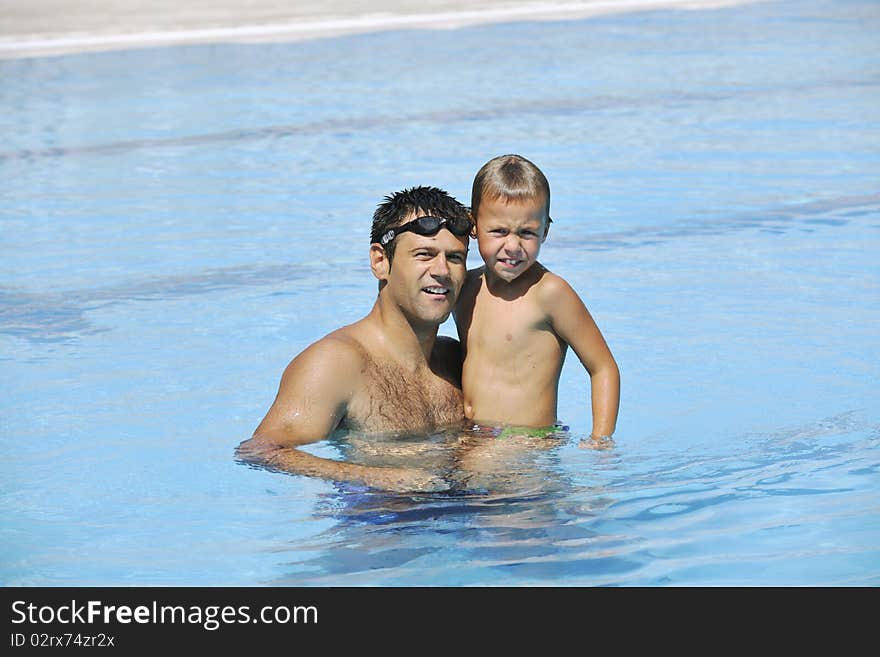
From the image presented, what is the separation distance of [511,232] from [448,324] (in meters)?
2.74

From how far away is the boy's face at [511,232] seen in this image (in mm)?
4418

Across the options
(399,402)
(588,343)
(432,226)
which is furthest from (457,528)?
(432,226)

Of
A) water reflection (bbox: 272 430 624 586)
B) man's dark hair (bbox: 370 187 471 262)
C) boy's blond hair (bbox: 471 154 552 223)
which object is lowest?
water reflection (bbox: 272 430 624 586)

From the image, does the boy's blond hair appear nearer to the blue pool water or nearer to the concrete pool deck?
the blue pool water

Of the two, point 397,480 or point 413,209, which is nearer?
point 397,480

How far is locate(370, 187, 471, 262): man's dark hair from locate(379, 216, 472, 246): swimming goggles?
0.7 inches

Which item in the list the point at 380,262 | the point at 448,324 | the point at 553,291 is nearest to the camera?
the point at 380,262

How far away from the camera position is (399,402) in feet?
14.5

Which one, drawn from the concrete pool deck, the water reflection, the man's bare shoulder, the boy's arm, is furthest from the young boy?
the concrete pool deck

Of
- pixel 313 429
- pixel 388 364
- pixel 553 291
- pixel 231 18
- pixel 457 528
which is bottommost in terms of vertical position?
pixel 457 528

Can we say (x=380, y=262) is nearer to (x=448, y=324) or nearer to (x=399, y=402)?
(x=399, y=402)

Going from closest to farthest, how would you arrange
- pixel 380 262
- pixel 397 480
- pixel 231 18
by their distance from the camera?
1. pixel 397 480
2. pixel 380 262
3. pixel 231 18

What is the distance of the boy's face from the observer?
4.42 m
